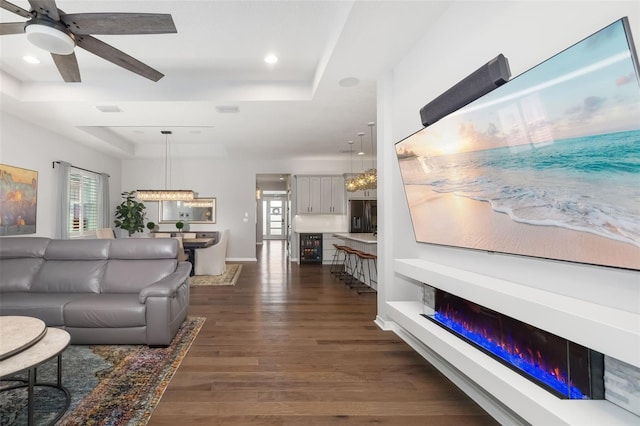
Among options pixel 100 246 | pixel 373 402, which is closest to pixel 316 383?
pixel 373 402

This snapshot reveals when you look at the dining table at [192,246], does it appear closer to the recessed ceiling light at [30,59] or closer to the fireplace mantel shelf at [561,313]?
the recessed ceiling light at [30,59]

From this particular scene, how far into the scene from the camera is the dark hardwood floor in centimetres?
191

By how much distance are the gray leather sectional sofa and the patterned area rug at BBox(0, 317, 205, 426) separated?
6.0 inches

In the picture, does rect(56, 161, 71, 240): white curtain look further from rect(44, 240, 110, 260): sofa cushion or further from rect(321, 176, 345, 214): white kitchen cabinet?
rect(321, 176, 345, 214): white kitchen cabinet

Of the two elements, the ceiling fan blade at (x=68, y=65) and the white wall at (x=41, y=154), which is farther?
the white wall at (x=41, y=154)

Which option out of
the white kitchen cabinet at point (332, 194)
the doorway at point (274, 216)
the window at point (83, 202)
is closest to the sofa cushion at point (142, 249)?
the window at point (83, 202)

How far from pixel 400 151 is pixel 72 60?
9.33ft

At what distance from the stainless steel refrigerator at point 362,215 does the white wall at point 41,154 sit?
6301mm

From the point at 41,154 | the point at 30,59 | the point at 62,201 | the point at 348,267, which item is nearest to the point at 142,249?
the point at 30,59

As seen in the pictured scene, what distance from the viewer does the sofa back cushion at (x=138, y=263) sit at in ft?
11.1

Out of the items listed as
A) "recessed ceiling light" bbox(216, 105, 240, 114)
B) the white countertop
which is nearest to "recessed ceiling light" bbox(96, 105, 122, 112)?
"recessed ceiling light" bbox(216, 105, 240, 114)

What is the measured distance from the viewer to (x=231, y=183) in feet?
27.4

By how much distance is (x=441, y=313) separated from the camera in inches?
93.1

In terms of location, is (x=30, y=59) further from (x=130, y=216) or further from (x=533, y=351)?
(x=533, y=351)
